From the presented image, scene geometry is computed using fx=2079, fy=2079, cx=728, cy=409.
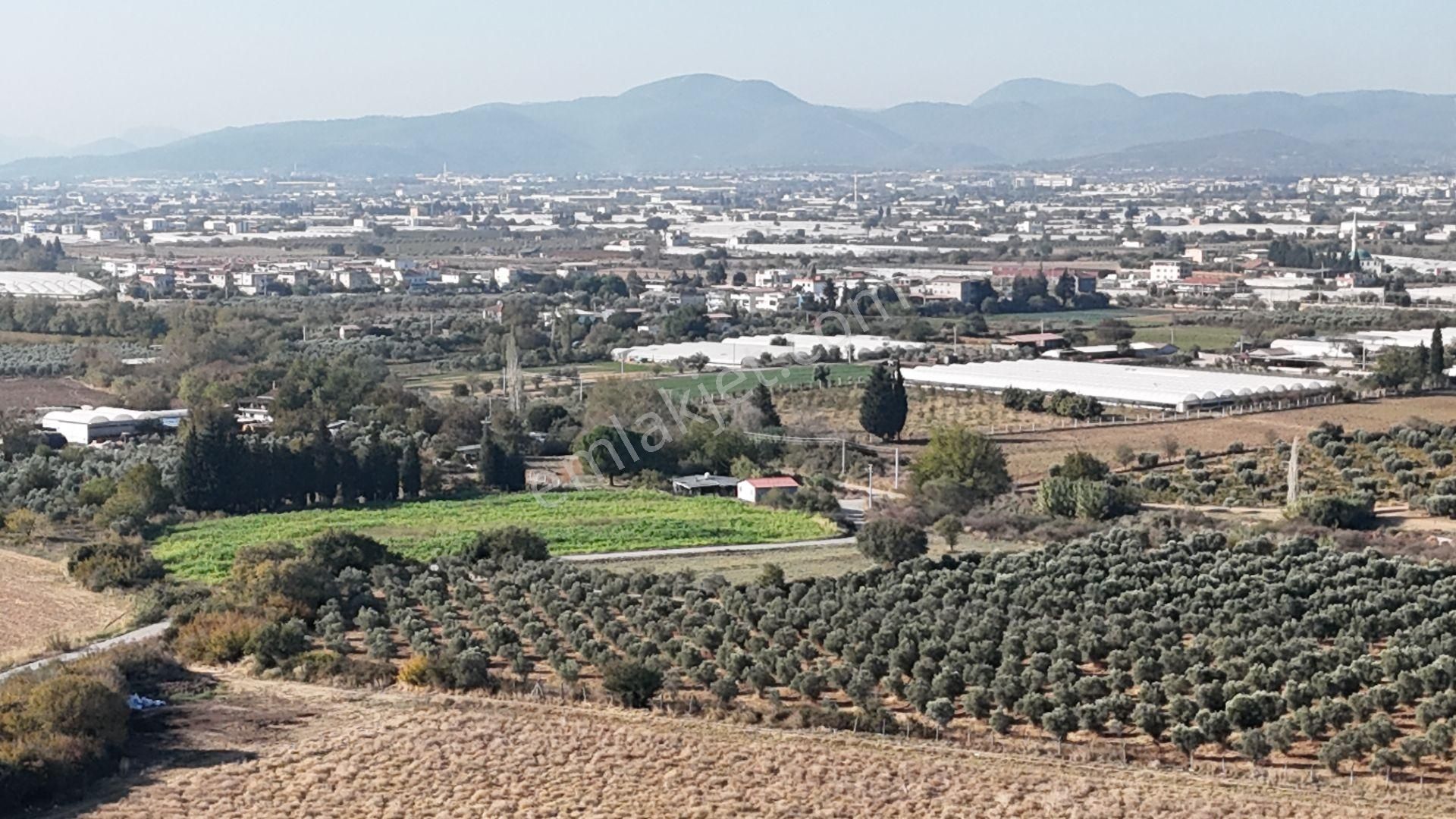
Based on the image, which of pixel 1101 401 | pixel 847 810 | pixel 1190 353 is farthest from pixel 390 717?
pixel 1190 353

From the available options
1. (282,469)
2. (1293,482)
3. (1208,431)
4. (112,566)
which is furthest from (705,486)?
(112,566)

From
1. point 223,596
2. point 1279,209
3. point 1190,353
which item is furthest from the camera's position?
point 1279,209

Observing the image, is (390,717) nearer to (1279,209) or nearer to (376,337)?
(376,337)

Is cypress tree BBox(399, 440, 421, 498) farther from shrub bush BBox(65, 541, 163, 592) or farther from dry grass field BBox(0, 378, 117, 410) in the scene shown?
dry grass field BBox(0, 378, 117, 410)

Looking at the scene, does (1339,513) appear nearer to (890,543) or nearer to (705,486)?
(890,543)

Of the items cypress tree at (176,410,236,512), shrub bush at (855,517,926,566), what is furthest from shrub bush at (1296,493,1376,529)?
cypress tree at (176,410,236,512)

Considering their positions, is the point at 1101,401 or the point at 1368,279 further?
the point at 1368,279

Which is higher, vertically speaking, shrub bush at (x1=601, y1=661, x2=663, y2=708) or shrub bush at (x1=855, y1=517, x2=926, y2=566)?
shrub bush at (x1=601, y1=661, x2=663, y2=708)

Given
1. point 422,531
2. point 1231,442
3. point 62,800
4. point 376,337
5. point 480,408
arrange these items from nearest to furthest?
point 62,800
point 422,531
point 1231,442
point 480,408
point 376,337
